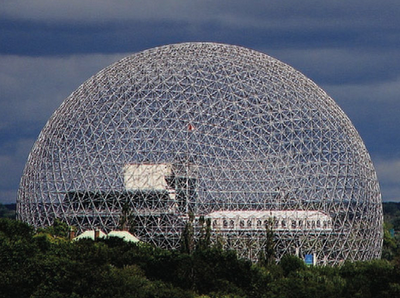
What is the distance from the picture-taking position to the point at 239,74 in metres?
75.8

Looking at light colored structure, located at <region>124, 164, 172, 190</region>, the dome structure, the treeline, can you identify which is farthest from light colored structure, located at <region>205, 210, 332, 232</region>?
the treeline

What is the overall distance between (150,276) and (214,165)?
65.4 ft

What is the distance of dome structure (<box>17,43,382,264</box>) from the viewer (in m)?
71.7

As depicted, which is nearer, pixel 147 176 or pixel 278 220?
pixel 147 176

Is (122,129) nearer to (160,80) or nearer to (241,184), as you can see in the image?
(160,80)

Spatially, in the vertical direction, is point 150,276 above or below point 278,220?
below

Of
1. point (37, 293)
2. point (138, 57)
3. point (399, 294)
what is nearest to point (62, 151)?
point (138, 57)

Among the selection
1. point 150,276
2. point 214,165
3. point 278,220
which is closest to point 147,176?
point 214,165

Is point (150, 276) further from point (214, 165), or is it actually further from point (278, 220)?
point (278, 220)

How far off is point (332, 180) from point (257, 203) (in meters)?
6.24

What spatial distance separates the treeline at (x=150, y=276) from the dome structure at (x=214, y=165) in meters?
16.0

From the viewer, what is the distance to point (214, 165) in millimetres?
71500

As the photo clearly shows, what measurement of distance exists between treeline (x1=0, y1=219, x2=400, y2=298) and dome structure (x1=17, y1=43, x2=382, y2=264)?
16.0 meters

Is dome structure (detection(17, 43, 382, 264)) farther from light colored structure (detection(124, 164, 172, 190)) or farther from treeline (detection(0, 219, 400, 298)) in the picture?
treeline (detection(0, 219, 400, 298))
